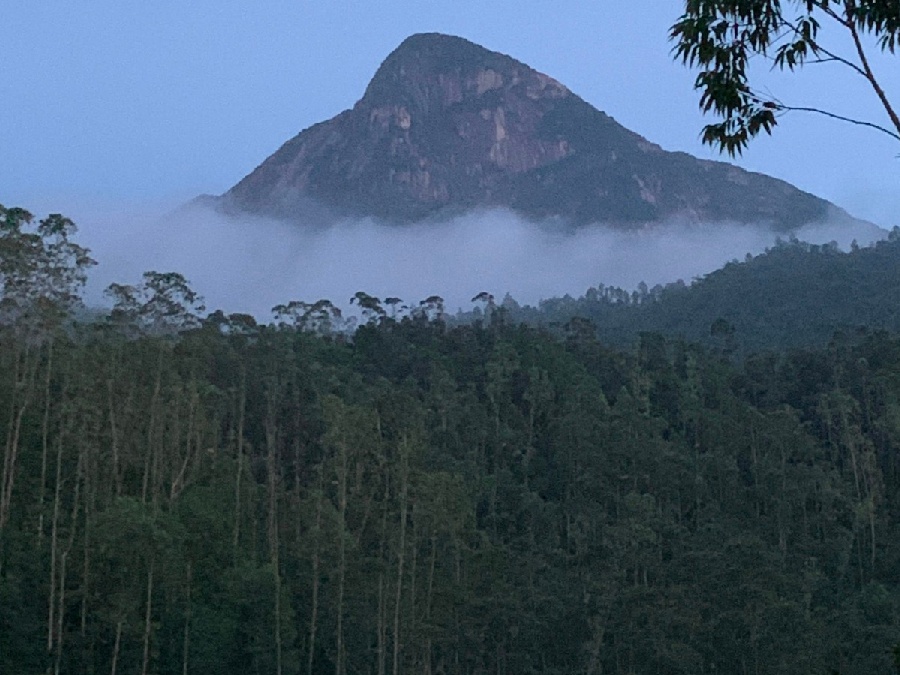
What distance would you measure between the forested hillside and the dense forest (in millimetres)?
58297

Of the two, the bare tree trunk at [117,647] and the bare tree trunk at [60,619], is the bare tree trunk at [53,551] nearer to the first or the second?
the bare tree trunk at [60,619]

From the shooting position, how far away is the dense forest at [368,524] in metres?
34.5

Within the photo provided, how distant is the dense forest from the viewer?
3453 centimetres

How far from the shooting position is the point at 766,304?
135000 millimetres

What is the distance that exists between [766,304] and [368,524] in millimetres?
97722

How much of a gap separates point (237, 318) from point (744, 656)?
1074 inches

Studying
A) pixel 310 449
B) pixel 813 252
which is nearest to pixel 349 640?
pixel 310 449

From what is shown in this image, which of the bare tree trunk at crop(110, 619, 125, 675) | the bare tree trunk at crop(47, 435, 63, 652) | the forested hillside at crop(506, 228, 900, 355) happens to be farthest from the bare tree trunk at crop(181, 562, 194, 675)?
the forested hillside at crop(506, 228, 900, 355)

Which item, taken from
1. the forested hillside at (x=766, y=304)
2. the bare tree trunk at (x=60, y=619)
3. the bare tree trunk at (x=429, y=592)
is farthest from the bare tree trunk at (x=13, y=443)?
the forested hillside at (x=766, y=304)

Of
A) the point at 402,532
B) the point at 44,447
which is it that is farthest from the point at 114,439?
the point at 402,532

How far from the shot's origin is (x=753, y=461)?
189 feet

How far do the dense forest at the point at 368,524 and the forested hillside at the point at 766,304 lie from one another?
58.3 metres

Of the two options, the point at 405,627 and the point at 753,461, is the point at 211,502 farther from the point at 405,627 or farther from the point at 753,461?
the point at 753,461

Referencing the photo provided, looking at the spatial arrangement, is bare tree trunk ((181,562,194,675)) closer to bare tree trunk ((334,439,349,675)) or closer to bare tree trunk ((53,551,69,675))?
bare tree trunk ((53,551,69,675))
